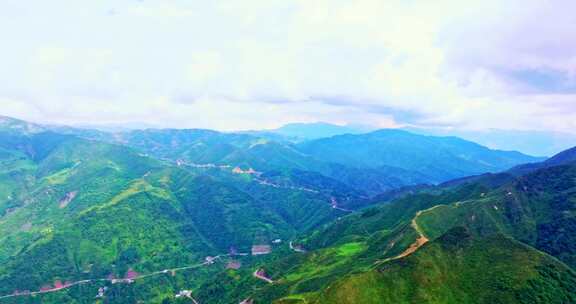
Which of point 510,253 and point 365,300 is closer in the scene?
point 365,300

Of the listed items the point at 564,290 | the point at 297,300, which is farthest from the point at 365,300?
the point at 564,290

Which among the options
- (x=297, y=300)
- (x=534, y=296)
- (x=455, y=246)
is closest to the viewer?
(x=534, y=296)

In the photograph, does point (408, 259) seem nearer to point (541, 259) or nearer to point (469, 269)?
point (469, 269)

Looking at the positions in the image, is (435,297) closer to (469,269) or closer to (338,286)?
(469,269)

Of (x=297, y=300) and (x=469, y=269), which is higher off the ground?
(x=469, y=269)

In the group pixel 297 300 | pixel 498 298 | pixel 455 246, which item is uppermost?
pixel 455 246

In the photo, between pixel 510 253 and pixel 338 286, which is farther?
pixel 510 253

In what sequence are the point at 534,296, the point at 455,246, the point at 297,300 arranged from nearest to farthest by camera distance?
1. the point at 534,296
2. the point at 297,300
3. the point at 455,246

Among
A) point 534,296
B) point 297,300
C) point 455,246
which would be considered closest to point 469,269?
point 455,246

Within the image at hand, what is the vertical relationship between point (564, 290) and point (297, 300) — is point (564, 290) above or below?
above
